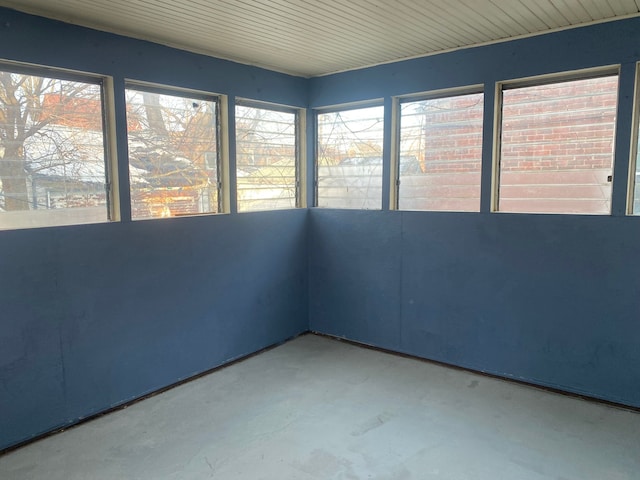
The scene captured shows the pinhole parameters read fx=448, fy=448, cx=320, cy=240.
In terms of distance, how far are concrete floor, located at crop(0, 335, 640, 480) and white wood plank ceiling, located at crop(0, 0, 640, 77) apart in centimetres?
277

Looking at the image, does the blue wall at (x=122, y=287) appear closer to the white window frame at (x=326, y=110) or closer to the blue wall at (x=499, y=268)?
the white window frame at (x=326, y=110)

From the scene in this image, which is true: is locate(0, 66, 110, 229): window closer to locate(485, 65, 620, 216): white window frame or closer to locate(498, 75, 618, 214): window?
locate(485, 65, 620, 216): white window frame

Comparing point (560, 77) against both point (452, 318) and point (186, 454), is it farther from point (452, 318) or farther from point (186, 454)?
point (186, 454)

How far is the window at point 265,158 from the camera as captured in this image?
169 inches

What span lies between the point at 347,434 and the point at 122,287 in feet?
6.40

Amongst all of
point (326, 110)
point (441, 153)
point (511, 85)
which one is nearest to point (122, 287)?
point (326, 110)

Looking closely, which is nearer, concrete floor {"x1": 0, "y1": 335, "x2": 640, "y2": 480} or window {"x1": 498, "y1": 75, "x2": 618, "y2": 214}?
concrete floor {"x1": 0, "y1": 335, "x2": 640, "y2": 480}

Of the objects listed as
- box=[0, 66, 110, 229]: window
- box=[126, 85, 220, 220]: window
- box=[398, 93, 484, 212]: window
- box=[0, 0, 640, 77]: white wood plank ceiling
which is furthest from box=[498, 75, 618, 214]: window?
box=[0, 66, 110, 229]: window

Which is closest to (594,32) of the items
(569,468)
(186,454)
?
(569,468)

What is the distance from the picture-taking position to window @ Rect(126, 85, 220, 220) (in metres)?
3.47

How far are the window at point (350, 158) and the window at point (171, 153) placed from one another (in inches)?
50.8

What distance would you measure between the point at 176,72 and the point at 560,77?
302 centimetres

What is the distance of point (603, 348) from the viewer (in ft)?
11.1

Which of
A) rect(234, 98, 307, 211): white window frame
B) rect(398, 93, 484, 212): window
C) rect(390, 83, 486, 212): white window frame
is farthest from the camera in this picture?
rect(234, 98, 307, 211): white window frame
